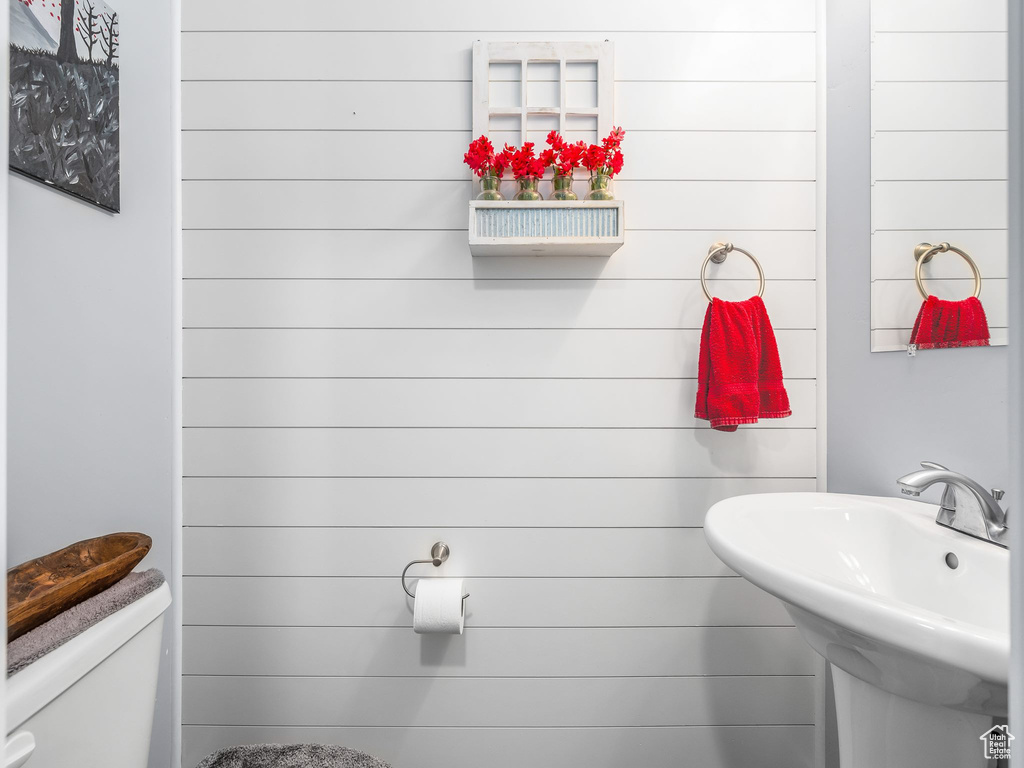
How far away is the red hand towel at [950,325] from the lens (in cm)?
91

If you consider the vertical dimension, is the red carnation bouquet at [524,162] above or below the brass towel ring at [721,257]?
above

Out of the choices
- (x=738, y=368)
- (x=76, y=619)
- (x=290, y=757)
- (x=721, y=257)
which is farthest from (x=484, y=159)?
(x=290, y=757)

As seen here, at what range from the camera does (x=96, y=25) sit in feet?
3.77

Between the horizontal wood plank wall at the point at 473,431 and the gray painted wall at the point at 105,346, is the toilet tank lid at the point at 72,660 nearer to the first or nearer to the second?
the gray painted wall at the point at 105,346

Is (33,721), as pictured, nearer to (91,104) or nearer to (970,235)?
(91,104)

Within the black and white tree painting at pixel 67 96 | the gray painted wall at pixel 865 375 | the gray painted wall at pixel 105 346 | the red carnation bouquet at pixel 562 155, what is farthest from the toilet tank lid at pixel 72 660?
the gray painted wall at pixel 865 375

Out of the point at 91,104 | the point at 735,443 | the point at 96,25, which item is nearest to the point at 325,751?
the point at 735,443

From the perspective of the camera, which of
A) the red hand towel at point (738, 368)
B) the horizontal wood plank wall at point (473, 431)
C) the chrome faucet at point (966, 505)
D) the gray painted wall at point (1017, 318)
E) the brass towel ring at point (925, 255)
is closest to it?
the gray painted wall at point (1017, 318)

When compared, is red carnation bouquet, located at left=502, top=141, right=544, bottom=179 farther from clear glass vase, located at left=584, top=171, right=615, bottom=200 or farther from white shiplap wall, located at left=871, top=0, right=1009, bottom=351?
white shiplap wall, located at left=871, top=0, right=1009, bottom=351

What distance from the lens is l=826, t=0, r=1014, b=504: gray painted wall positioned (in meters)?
0.91

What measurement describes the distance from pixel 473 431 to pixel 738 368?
2.03ft

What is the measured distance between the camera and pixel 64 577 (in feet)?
3.06

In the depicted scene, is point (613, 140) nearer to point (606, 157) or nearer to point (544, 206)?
A: point (606, 157)

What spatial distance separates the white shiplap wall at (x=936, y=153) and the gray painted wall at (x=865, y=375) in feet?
0.13
